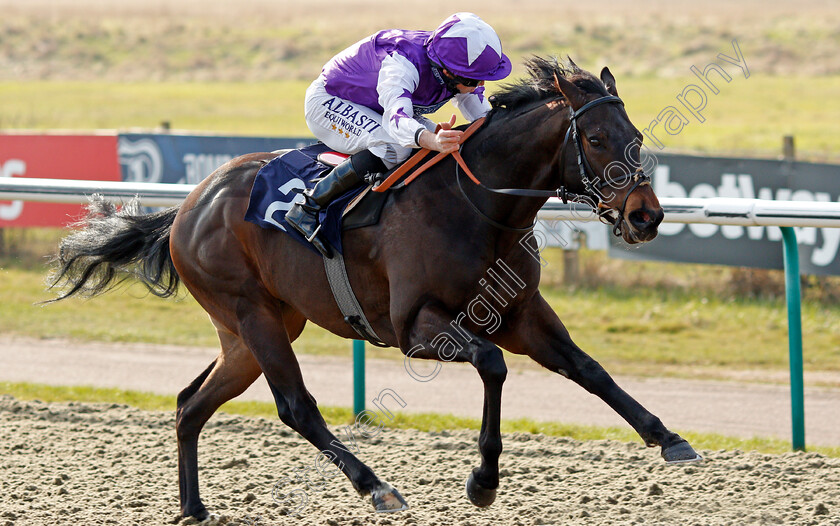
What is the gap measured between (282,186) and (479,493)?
1.41 meters

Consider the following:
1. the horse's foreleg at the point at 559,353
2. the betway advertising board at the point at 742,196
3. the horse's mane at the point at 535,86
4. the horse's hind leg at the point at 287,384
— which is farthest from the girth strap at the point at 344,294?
the betway advertising board at the point at 742,196

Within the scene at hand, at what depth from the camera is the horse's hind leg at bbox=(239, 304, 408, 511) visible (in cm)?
381

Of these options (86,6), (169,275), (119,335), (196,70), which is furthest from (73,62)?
(169,275)

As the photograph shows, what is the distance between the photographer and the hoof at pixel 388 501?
3577 millimetres

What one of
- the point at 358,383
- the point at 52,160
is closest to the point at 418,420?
the point at 358,383

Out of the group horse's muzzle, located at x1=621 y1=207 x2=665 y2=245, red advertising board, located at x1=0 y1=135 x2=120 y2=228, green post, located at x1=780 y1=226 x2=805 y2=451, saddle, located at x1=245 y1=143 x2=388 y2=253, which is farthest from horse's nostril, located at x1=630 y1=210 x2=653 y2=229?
red advertising board, located at x1=0 y1=135 x2=120 y2=228

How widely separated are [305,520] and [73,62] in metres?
33.1

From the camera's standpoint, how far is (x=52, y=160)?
404 inches

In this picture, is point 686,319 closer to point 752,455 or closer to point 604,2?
point 752,455

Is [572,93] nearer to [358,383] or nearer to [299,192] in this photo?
[299,192]

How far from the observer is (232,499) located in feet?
14.2

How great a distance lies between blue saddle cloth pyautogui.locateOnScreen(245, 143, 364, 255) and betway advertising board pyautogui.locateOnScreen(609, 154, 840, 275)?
12.3 ft

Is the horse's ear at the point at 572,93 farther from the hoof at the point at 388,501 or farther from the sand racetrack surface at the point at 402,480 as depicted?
the sand racetrack surface at the point at 402,480

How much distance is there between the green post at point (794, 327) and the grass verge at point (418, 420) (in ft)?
0.87
